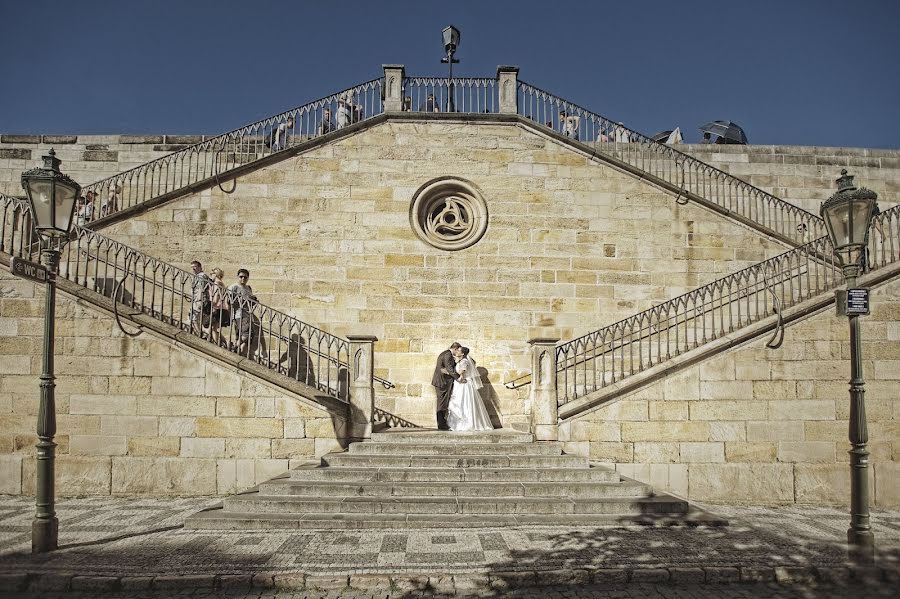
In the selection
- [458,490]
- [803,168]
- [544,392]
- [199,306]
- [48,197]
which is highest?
[803,168]

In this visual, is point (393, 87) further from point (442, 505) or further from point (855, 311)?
point (855, 311)

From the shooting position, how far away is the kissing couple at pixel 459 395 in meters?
12.2

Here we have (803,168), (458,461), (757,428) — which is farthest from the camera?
(803,168)

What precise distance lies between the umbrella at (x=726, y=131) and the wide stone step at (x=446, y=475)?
13.1 metres

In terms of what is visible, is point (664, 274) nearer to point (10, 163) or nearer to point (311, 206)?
point (311, 206)

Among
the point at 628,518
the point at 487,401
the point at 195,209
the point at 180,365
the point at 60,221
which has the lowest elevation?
the point at 628,518

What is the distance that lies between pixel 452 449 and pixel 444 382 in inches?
102

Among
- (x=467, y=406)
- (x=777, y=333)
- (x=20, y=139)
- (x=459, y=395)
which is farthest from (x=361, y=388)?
(x=20, y=139)

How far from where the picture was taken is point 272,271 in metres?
13.7

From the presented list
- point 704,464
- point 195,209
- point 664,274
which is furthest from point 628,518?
point 195,209

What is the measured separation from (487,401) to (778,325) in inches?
230

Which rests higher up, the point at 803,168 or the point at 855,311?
the point at 803,168

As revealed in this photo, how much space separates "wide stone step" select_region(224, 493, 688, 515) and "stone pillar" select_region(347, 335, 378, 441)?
8.09 feet

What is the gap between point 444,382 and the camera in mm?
12500
